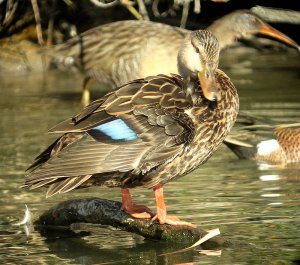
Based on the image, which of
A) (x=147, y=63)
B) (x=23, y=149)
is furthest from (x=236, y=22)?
(x=23, y=149)

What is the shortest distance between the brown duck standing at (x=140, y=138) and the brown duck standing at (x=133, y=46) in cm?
405

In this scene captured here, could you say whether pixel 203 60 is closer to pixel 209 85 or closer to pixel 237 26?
pixel 209 85

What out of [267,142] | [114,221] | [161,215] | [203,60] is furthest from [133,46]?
[161,215]

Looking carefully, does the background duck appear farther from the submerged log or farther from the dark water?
the submerged log

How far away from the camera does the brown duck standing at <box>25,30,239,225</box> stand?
233 inches

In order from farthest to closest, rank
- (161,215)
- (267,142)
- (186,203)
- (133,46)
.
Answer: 1. (133,46)
2. (267,142)
3. (186,203)
4. (161,215)

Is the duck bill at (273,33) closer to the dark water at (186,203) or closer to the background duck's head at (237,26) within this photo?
the background duck's head at (237,26)

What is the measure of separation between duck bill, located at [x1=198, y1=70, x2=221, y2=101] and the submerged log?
81cm

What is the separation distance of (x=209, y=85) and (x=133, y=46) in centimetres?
458

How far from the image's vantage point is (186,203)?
24.9 feet

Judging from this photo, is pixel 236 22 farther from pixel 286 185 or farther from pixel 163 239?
pixel 163 239

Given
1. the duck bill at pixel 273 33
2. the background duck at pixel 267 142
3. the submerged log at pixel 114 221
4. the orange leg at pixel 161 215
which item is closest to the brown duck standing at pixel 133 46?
the duck bill at pixel 273 33

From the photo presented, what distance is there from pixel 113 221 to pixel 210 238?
2.21 ft

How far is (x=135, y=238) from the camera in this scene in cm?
658
